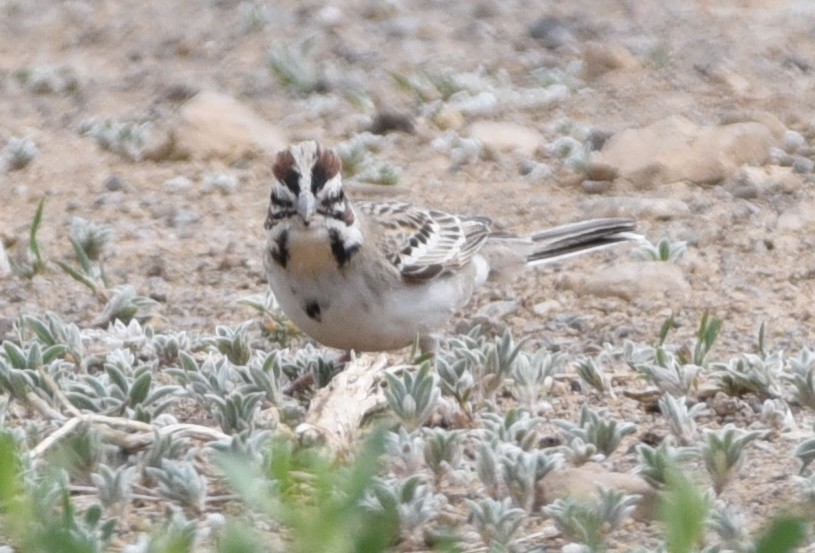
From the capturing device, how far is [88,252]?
772 cm

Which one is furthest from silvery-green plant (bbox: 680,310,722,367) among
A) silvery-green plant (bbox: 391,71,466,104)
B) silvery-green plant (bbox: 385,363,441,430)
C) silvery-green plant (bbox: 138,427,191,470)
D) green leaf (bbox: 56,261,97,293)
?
silvery-green plant (bbox: 391,71,466,104)

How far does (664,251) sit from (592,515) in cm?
350

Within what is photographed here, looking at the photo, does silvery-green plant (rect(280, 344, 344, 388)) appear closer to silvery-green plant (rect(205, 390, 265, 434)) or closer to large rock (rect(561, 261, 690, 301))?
silvery-green plant (rect(205, 390, 265, 434))

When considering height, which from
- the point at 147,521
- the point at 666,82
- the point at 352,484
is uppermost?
the point at 352,484

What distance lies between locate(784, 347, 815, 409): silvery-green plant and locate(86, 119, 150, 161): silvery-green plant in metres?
4.83

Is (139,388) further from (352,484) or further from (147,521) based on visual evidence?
(352,484)

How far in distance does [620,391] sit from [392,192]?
3227mm

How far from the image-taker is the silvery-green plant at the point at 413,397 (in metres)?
4.95

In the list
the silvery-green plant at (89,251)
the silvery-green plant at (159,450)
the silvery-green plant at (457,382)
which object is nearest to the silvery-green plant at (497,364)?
the silvery-green plant at (457,382)

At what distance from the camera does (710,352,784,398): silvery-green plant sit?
537cm

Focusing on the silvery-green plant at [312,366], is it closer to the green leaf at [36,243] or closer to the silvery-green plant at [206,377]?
the silvery-green plant at [206,377]

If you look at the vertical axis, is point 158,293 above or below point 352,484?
below

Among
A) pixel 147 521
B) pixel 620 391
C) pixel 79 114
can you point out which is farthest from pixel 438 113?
pixel 147 521

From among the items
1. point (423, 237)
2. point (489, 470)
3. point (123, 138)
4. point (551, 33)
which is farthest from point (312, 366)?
point (551, 33)
